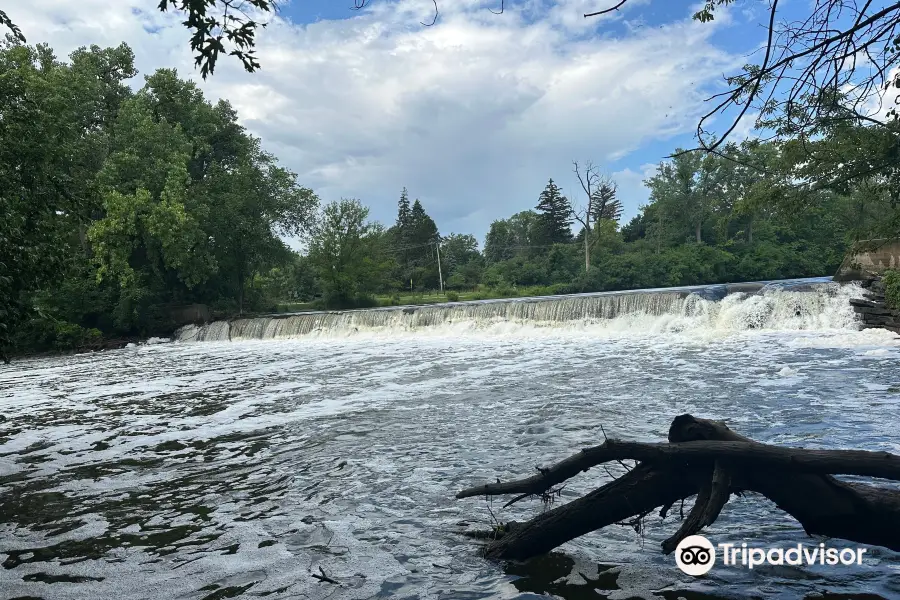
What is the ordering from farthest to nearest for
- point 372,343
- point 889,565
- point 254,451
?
1. point 372,343
2. point 254,451
3. point 889,565

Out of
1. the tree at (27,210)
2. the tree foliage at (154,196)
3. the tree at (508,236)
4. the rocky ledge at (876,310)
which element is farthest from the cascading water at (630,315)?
the tree at (508,236)

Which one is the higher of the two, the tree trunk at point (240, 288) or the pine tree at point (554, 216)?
the pine tree at point (554, 216)

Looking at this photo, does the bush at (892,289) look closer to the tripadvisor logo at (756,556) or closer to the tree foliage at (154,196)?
the tripadvisor logo at (756,556)

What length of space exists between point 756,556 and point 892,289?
1197 cm

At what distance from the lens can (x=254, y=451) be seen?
6195 mm

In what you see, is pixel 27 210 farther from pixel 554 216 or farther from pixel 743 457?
pixel 554 216

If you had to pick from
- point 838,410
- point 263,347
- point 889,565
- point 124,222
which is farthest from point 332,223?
point 889,565

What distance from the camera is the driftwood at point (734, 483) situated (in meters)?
2.39

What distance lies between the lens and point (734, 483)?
2.56 m

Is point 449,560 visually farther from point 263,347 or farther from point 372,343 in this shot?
point 263,347

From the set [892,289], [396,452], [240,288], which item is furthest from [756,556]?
[240,288]

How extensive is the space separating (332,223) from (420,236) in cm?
2491

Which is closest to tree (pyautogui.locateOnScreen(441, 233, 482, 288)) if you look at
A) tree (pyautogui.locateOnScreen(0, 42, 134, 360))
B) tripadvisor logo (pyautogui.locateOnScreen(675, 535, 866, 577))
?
tree (pyautogui.locateOnScreen(0, 42, 134, 360))

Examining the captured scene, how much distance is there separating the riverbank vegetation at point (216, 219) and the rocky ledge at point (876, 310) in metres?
1.76
